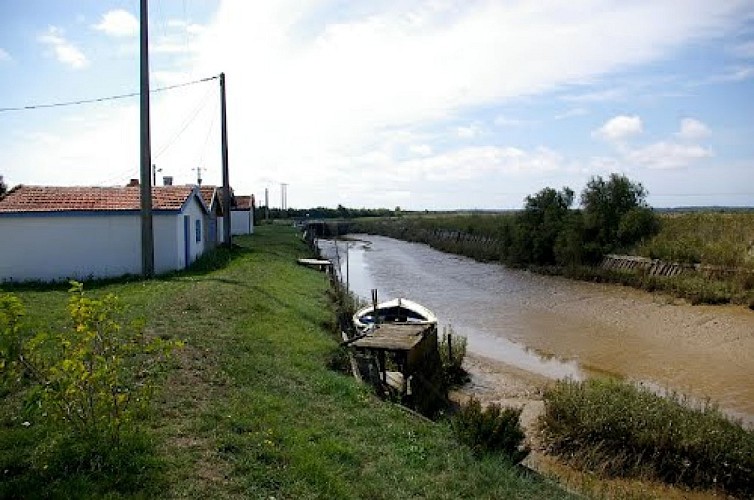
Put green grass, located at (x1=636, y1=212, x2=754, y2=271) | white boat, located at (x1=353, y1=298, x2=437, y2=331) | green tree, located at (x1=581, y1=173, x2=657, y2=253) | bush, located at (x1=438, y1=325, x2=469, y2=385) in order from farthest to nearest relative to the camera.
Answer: green tree, located at (x1=581, y1=173, x2=657, y2=253) → green grass, located at (x1=636, y1=212, x2=754, y2=271) → white boat, located at (x1=353, y1=298, x2=437, y2=331) → bush, located at (x1=438, y1=325, x2=469, y2=385)

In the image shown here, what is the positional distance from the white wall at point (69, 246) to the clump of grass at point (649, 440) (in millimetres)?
15037

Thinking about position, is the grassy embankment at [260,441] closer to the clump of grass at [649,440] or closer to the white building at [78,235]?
the clump of grass at [649,440]

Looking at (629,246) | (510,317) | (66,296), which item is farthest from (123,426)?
(629,246)

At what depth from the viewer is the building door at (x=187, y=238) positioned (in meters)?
22.2

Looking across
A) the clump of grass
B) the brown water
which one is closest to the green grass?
the brown water

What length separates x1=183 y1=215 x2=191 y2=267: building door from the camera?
22.2 metres

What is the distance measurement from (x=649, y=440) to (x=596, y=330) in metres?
13.1

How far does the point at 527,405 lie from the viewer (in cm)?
1287

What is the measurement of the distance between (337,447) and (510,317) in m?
18.6

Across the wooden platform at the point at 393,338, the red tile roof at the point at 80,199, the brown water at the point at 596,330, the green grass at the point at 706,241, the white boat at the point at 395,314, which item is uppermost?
the red tile roof at the point at 80,199

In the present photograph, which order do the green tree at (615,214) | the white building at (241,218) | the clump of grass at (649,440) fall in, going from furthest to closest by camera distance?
the white building at (241,218) < the green tree at (615,214) < the clump of grass at (649,440)

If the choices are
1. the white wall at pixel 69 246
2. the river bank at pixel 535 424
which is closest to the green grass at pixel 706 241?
the river bank at pixel 535 424

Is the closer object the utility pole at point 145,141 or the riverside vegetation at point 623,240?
the utility pole at point 145,141

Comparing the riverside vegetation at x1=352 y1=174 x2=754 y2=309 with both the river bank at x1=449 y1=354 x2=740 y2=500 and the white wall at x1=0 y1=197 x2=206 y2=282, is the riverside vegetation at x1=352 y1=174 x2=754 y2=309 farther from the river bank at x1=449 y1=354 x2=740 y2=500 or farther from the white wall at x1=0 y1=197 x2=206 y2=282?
the white wall at x1=0 y1=197 x2=206 y2=282
